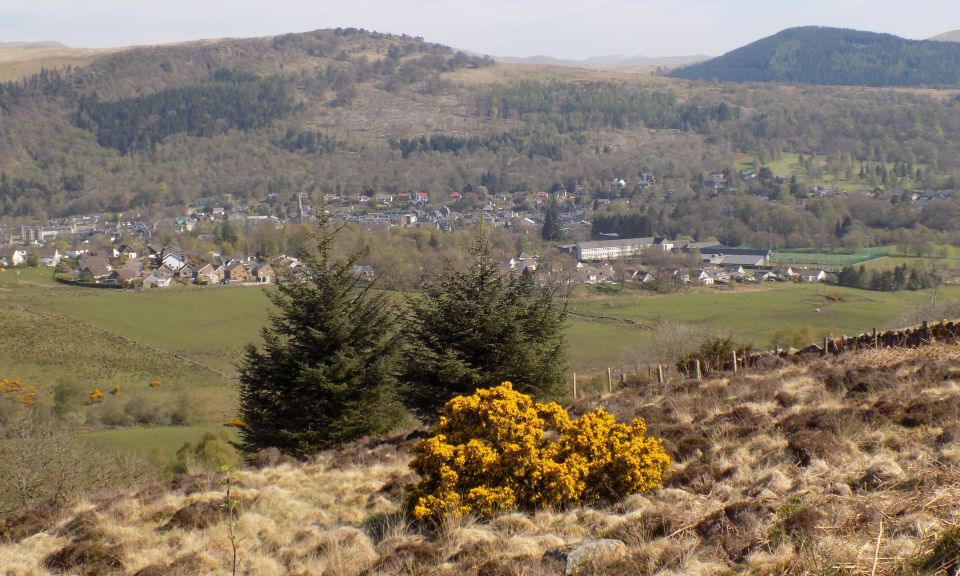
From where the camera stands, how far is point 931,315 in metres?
37.8

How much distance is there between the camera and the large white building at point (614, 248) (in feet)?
299

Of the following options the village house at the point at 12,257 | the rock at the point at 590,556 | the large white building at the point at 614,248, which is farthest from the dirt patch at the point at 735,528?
the village house at the point at 12,257

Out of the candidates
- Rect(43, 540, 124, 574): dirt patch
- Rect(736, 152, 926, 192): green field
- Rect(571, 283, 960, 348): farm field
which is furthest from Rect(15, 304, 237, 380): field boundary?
Rect(736, 152, 926, 192): green field

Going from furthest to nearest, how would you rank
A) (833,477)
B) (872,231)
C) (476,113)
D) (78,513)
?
(476,113)
(872,231)
(78,513)
(833,477)

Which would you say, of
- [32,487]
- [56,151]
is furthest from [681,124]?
[32,487]

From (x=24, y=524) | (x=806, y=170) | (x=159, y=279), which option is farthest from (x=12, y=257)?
(x=806, y=170)

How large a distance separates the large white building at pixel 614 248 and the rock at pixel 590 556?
81.9m

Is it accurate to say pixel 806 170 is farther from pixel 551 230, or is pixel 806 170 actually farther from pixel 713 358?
pixel 713 358

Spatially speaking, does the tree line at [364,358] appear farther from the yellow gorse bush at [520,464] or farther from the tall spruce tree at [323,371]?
the yellow gorse bush at [520,464]

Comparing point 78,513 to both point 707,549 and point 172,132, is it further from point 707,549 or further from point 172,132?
point 172,132

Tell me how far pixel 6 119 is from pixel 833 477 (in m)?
209

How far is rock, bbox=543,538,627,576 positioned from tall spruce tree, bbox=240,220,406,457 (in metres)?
9.17

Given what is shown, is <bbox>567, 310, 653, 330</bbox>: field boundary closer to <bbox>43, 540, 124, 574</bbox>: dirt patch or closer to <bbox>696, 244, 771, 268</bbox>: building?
<bbox>696, 244, 771, 268</bbox>: building

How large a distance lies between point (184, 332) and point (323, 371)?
40.9 meters
